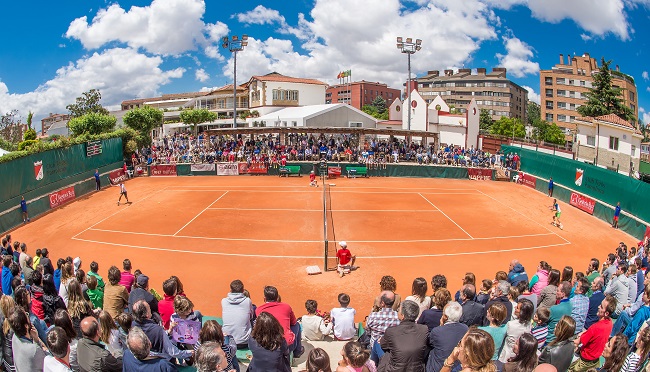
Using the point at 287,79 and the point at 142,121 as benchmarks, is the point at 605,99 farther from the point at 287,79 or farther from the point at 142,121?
the point at 142,121

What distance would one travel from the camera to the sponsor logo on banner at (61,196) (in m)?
29.1

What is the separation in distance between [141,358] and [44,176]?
1196 inches

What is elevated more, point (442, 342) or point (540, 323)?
point (442, 342)

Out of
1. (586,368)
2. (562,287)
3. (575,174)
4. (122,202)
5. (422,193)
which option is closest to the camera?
(586,368)

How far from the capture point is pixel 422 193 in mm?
34938

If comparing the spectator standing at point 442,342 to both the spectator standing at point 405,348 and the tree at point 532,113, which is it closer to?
the spectator standing at point 405,348

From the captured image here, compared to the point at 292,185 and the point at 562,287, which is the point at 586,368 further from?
the point at 292,185

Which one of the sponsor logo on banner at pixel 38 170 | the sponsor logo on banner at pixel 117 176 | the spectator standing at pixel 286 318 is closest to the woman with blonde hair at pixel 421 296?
the spectator standing at pixel 286 318

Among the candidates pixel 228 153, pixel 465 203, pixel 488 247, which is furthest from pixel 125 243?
pixel 228 153

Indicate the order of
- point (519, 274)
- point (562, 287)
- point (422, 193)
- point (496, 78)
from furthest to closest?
point (496, 78)
point (422, 193)
point (519, 274)
point (562, 287)

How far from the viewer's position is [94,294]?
10.0 m

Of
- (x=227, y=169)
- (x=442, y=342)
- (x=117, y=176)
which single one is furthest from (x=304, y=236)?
(x=117, y=176)

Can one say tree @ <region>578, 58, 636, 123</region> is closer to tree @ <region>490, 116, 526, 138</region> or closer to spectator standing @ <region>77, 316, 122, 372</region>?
tree @ <region>490, 116, 526, 138</region>

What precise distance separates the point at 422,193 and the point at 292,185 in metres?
10.7
